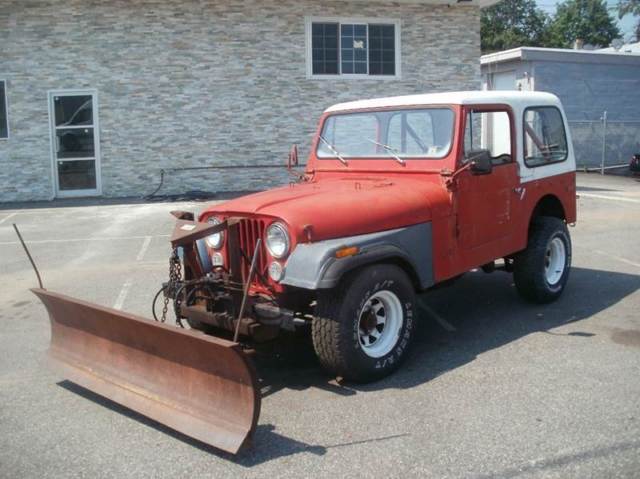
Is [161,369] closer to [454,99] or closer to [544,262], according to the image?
[454,99]

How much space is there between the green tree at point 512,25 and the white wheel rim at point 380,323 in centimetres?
4984

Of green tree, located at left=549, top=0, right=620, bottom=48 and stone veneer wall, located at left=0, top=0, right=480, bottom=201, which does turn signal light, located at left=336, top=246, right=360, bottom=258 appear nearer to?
stone veneer wall, located at left=0, top=0, right=480, bottom=201

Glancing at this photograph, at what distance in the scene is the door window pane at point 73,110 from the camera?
16.9m

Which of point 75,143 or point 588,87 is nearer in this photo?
point 75,143

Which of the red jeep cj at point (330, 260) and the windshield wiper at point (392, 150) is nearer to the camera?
the red jeep cj at point (330, 260)

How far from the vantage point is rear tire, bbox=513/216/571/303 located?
6.93 m

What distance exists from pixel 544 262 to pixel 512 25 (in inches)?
2053

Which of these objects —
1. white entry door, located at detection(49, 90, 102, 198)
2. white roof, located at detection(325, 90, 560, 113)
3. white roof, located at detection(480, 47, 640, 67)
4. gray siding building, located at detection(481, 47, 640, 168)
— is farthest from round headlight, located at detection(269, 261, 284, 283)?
gray siding building, located at detection(481, 47, 640, 168)

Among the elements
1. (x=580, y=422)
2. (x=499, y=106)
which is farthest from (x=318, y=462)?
(x=499, y=106)

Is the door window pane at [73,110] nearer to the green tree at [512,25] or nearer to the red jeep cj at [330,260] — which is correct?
the red jeep cj at [330,260]

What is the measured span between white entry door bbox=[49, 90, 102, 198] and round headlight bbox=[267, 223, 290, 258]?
43.1 ft

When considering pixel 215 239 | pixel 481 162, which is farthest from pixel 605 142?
pixel 215 239

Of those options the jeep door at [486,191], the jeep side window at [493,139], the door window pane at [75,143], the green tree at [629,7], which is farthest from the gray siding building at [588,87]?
the green tree at [629,7]

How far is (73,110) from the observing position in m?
17.0
